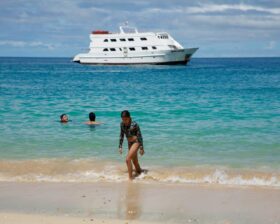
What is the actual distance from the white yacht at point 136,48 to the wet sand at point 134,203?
180ft

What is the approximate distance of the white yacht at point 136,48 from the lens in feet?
206

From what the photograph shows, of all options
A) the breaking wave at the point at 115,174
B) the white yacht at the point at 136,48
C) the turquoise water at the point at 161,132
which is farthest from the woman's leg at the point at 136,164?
the white yacht at the point at 136,48

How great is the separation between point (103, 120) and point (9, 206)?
10.4 meters

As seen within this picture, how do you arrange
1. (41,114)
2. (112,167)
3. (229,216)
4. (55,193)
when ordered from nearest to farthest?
(229,216)
(55,193)
(112,167)
(41,114)

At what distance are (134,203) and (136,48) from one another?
58.5m

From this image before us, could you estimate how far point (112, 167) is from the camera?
9.92 meters

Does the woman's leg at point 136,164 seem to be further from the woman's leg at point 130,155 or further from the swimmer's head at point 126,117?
the swimmer's head at point 126,117

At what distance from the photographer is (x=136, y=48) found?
64750 mm

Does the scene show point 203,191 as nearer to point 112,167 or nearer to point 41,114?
Result: point 112,167

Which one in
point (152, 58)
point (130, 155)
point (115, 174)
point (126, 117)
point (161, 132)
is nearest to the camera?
point (126, 117)

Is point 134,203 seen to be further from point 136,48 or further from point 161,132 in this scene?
point 136,48

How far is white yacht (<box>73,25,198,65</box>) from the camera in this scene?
62750 millimetres

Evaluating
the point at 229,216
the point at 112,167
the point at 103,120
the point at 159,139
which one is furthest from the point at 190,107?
the point at 229,216

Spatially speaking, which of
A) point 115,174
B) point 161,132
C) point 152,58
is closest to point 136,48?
point 152,58
